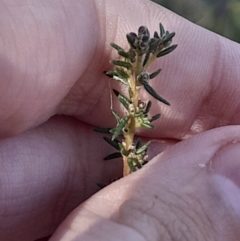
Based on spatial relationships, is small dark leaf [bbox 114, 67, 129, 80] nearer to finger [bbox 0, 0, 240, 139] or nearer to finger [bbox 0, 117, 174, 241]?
finger [bbox 0, 0, 240, 139]

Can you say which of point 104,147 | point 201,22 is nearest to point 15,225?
point 104,147

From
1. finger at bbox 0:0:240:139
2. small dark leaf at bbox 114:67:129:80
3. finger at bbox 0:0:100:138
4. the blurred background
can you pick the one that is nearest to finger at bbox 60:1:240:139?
finger at bbox 0:0:240:139

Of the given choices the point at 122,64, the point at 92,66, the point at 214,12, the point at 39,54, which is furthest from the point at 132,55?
the point at 214,12

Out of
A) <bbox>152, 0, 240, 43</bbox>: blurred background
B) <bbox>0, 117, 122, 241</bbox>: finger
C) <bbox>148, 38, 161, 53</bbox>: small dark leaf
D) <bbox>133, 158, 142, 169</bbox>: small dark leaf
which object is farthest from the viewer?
<bbox>152, 0, 240, 43</bbox>: blurred background

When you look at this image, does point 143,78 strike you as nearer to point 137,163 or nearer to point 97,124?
point 137,163

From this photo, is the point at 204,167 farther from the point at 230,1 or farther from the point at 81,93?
the point at 230,1

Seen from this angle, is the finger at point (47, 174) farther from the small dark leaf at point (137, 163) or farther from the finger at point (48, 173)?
the small dark leaf at point (137, 163)

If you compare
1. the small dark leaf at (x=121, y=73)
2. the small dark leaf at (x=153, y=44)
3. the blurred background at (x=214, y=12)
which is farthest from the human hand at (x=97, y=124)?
the blurred background at (x=214, y=12)
